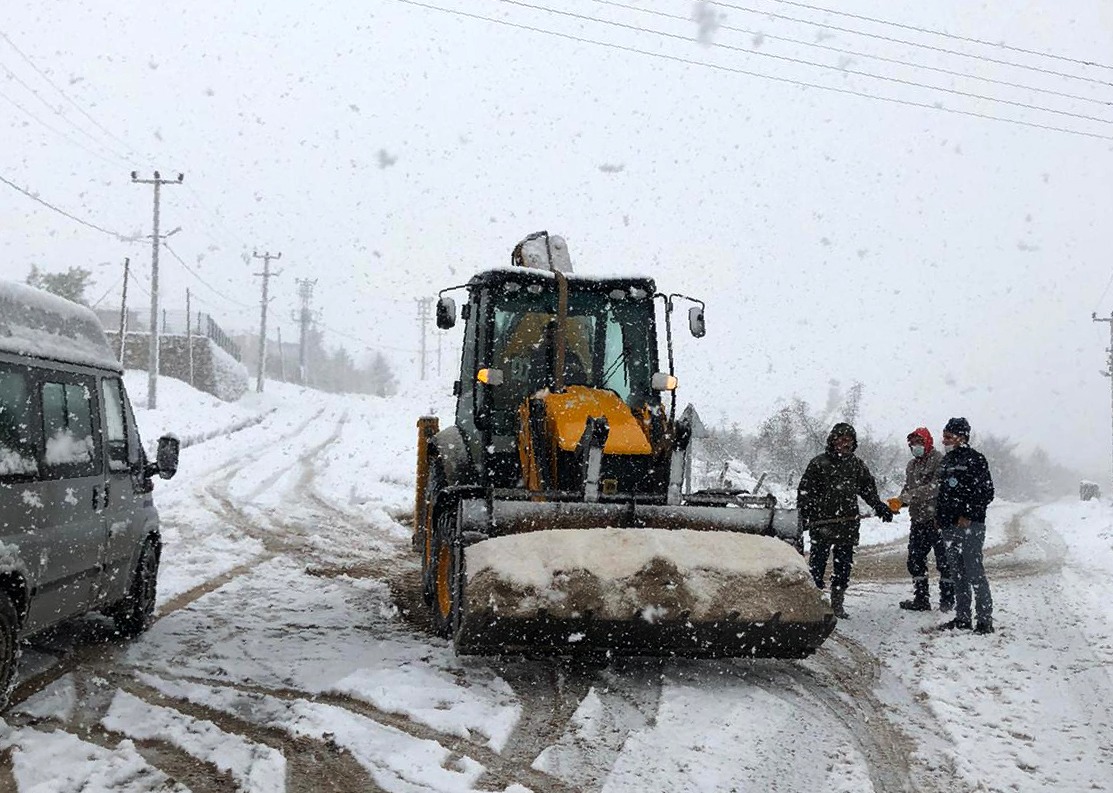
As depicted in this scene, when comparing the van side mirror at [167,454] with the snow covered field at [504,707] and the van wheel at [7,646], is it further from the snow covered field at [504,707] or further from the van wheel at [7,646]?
the van wheel at [7,646]

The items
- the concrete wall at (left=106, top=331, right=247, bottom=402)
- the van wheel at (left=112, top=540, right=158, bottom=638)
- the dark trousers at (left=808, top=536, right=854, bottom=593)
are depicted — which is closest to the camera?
the van wheel at (left=112, top=540, right=158, bottom=638)

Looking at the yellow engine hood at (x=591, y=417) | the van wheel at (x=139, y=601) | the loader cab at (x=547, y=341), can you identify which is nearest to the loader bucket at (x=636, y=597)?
the yellow engine hood at (x=591, y=417)

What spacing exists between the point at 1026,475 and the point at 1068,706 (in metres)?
96.1

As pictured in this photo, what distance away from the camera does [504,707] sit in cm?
488

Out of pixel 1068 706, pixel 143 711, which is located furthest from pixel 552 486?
pixel 1068 706

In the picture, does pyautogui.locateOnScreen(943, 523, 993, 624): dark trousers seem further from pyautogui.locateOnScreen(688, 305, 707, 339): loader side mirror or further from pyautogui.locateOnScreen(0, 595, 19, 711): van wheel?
A: pyautogui.locateOnScreen(0, 595, 19, 711): van wheel

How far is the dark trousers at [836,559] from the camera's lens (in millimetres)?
7730

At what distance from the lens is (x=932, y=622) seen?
7742mm

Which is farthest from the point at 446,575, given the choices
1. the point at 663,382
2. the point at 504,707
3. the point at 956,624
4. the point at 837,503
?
the point at 956,624

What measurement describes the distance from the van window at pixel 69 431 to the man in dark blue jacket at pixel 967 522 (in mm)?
6395

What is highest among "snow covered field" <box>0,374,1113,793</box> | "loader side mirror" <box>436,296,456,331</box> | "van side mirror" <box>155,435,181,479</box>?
"loader side mirror" <box>436,296,456,331</box>

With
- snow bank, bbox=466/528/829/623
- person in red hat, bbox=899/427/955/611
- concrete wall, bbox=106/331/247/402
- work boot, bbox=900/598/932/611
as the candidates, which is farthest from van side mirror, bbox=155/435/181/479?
concrete wall, bbox=106/331/247/402

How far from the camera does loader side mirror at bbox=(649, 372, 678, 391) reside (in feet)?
23.2

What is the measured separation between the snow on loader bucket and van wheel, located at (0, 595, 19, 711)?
7.33 feet
